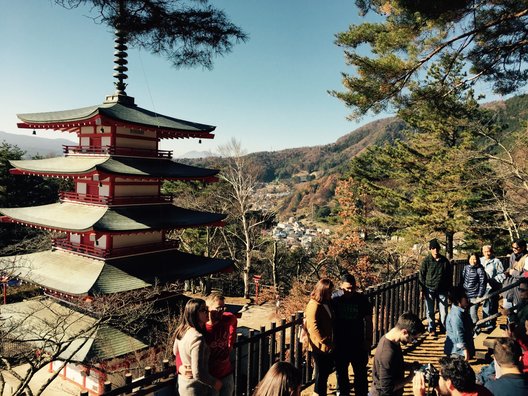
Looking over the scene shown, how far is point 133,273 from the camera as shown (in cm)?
1315

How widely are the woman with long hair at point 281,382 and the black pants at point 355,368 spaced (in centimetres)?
247

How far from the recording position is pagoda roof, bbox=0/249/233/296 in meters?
12.1

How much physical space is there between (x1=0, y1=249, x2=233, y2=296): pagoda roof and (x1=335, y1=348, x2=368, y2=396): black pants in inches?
360

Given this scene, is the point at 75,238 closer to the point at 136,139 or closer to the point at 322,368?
the point at 136,139

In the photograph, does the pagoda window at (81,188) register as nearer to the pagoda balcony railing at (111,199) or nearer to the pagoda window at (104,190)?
the pagoda balcony railing at (111,199)

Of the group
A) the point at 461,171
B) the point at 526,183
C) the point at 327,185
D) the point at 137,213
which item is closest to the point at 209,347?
the point at 137,213

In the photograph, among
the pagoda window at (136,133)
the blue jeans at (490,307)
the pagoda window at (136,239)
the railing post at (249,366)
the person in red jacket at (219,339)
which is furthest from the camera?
the pagoda window at (136,133)

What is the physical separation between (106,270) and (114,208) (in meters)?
2.27

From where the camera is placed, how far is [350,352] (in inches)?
184

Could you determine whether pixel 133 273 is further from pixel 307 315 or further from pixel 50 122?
pixel 307 315

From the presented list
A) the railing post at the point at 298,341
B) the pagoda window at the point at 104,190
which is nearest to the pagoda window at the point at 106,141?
the pagoda window at the point at 104,190

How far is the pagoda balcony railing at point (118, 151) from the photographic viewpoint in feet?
45.5

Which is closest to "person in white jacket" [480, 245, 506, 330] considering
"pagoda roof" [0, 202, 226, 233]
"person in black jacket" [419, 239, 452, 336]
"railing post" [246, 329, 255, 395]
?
"person in black jacket" [419, 239, 452, 336]

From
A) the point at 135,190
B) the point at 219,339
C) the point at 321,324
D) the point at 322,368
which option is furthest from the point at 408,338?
the point at 135,190
